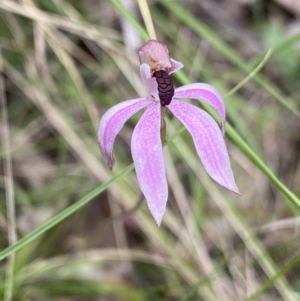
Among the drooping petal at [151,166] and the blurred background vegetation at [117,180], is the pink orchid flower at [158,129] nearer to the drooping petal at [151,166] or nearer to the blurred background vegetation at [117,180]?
the drooping petal at [151,166]

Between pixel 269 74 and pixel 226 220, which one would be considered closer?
pixel 226 220

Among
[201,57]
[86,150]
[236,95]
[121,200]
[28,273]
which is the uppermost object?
[201,57]

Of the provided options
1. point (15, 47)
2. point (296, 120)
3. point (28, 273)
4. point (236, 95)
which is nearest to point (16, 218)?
point (28, 273)

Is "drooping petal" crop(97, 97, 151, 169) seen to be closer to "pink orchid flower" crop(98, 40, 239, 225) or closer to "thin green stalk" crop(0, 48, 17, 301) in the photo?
"pink orchid flower" crop(98, 40, 239, 225)

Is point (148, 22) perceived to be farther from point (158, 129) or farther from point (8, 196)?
point (8, 196)

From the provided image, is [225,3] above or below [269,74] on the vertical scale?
above

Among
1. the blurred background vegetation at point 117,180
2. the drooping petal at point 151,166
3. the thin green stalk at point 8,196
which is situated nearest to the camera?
the drooping petal at point 151,166

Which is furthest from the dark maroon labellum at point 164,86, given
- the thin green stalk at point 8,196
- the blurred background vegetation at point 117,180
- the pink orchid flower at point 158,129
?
the thin green stalk at point 8,196

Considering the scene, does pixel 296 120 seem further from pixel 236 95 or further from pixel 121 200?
pixel 121 200
